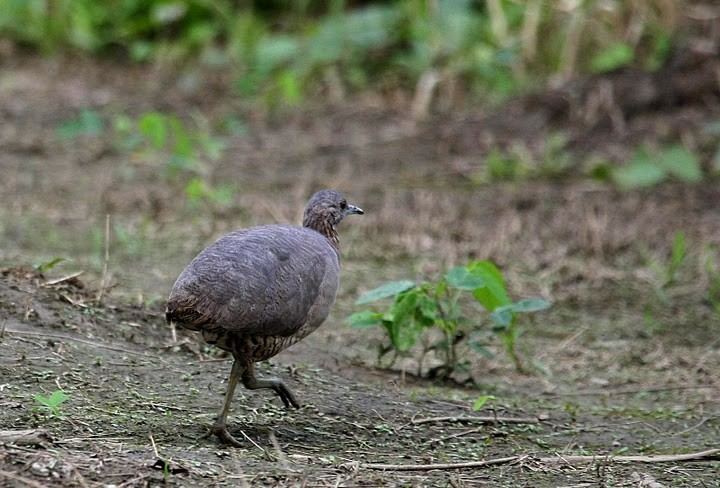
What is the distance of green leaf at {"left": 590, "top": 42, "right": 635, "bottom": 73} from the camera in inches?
413

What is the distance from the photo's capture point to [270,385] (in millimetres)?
4613

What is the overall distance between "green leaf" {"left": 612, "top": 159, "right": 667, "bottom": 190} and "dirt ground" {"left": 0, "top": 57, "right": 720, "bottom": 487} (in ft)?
0.54

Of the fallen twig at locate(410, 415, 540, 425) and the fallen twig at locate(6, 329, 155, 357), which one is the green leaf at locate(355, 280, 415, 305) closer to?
the fallen twig at locate(410, 415, 540, 425)

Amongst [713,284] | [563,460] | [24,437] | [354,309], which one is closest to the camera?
[24,437]

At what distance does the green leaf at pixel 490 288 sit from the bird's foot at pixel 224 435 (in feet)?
5.14

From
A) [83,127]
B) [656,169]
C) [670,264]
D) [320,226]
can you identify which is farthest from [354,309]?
[83,127]

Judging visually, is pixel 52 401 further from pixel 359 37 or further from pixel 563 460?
pixel 359 37

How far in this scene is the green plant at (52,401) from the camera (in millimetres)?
4102

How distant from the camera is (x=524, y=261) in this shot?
24.9ft

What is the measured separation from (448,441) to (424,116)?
650cm

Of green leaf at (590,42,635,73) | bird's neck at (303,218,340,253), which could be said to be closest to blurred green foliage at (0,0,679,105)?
green leaf at (590,42,635,73)

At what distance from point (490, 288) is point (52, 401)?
2071 mm

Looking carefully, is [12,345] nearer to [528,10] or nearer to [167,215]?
[167,215]

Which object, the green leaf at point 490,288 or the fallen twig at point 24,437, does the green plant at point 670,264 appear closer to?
the green leaf at point 490,288
